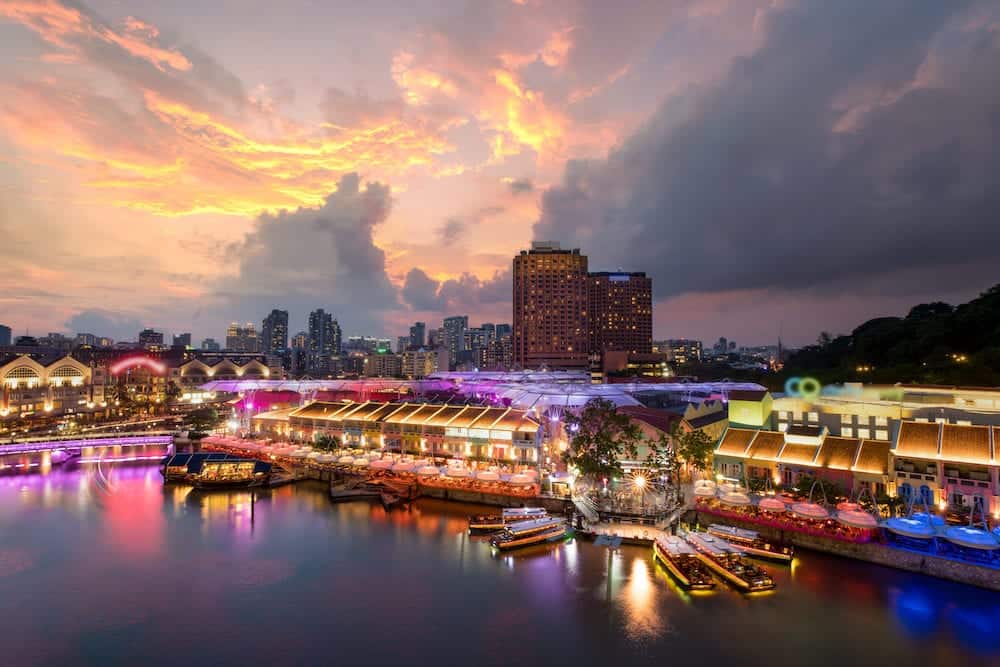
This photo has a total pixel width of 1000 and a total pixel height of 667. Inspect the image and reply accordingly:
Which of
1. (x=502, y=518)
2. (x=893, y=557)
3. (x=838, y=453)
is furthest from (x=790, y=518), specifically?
(x=502, y=518)

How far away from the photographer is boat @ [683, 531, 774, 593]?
21.0 meters

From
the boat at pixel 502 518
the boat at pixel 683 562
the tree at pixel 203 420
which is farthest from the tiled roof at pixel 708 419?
the tree at pixel 203 420

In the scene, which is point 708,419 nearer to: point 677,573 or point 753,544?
point 753,544

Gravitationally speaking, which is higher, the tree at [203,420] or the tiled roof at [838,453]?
the tiled roof at [838,453]

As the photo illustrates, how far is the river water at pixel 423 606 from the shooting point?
688 inches

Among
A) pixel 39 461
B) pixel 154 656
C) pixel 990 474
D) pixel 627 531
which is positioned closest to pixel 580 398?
pixel 627 531

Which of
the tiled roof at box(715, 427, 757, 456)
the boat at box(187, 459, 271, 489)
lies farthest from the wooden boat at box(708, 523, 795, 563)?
the boat at box(187, 459, 271, 489)

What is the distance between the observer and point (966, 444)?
2427 centimetres

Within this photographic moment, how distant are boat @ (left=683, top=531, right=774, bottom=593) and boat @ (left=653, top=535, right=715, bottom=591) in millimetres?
444

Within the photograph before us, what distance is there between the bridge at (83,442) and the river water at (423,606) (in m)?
20.9

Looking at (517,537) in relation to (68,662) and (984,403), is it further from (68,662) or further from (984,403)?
(984,403)

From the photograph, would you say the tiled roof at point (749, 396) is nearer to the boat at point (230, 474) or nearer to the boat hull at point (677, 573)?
the boat hull at point (677, 573)

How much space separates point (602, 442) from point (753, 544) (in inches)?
379

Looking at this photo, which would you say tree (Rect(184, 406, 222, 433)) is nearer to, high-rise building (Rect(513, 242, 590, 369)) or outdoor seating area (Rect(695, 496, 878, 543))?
outdoor seating area (Rect(695, 496, 878, 543))
